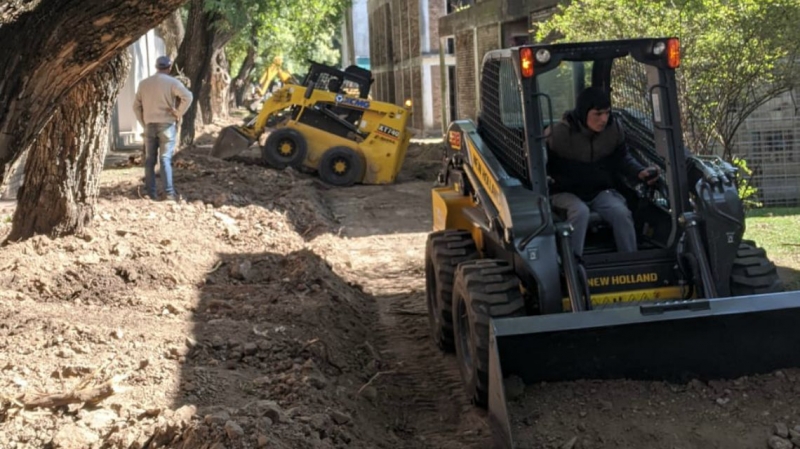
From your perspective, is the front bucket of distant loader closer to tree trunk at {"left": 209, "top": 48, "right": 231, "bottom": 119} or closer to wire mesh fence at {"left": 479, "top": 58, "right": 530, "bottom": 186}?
wire mesh fence at {"left": 479, "top": 58, "right": 530, "bottom": 186}

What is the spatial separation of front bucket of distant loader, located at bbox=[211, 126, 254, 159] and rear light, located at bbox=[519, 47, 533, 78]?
40.5 ft

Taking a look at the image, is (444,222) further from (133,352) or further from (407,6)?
(407,6)

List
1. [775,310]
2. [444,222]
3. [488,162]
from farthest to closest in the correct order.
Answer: [444,222]
[488,162]
[775,310]

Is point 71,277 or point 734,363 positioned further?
point 71,277

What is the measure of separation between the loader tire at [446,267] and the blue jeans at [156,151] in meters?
5.85

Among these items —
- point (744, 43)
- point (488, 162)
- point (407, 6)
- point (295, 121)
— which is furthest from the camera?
point (407, 6)

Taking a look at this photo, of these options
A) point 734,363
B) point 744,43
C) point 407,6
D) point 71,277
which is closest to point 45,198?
point 71,277

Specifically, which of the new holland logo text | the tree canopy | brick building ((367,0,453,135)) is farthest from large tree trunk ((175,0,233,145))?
brick building ((367,0,453,135))

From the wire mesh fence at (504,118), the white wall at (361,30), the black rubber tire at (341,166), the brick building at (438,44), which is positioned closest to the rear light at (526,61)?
the wire mesh fence at (504,118)

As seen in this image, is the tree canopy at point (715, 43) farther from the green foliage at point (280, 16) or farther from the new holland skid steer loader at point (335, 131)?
the green foliage at point (280, 16)

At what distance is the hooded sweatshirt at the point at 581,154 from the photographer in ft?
21.3

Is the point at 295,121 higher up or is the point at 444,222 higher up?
the point at 295,121

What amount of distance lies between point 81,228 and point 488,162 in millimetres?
4562

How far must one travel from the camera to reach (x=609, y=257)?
19.6 ft
